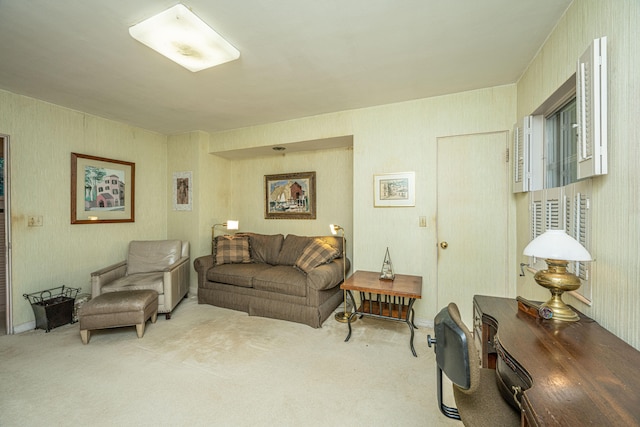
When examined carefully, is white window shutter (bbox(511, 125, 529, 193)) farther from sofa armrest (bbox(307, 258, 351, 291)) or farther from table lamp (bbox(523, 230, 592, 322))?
sofa armrest (bbox(307, 258, 351, 291))

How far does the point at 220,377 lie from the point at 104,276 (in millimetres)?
2079

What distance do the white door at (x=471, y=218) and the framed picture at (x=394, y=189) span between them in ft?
0.99

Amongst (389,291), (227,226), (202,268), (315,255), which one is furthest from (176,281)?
(389,291)

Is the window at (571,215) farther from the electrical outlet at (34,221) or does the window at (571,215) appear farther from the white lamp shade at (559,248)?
the electrical outlet at (34,221)

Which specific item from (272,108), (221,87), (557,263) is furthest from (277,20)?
(557,263)

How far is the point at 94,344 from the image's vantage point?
99.3 inches

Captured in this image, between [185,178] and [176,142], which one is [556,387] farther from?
[176,142]

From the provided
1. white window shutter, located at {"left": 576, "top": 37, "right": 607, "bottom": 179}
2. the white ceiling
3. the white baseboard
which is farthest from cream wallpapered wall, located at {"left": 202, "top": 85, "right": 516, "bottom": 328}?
the white baseboard

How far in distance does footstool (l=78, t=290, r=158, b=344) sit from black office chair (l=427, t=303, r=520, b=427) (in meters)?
2.76

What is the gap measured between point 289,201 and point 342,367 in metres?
2.64

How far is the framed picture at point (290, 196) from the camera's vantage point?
13.4ft

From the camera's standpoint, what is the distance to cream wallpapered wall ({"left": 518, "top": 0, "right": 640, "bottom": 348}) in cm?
111

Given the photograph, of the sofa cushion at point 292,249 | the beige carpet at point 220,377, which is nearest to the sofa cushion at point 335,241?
the sofa cushion at point 292,249

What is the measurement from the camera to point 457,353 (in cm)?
101
